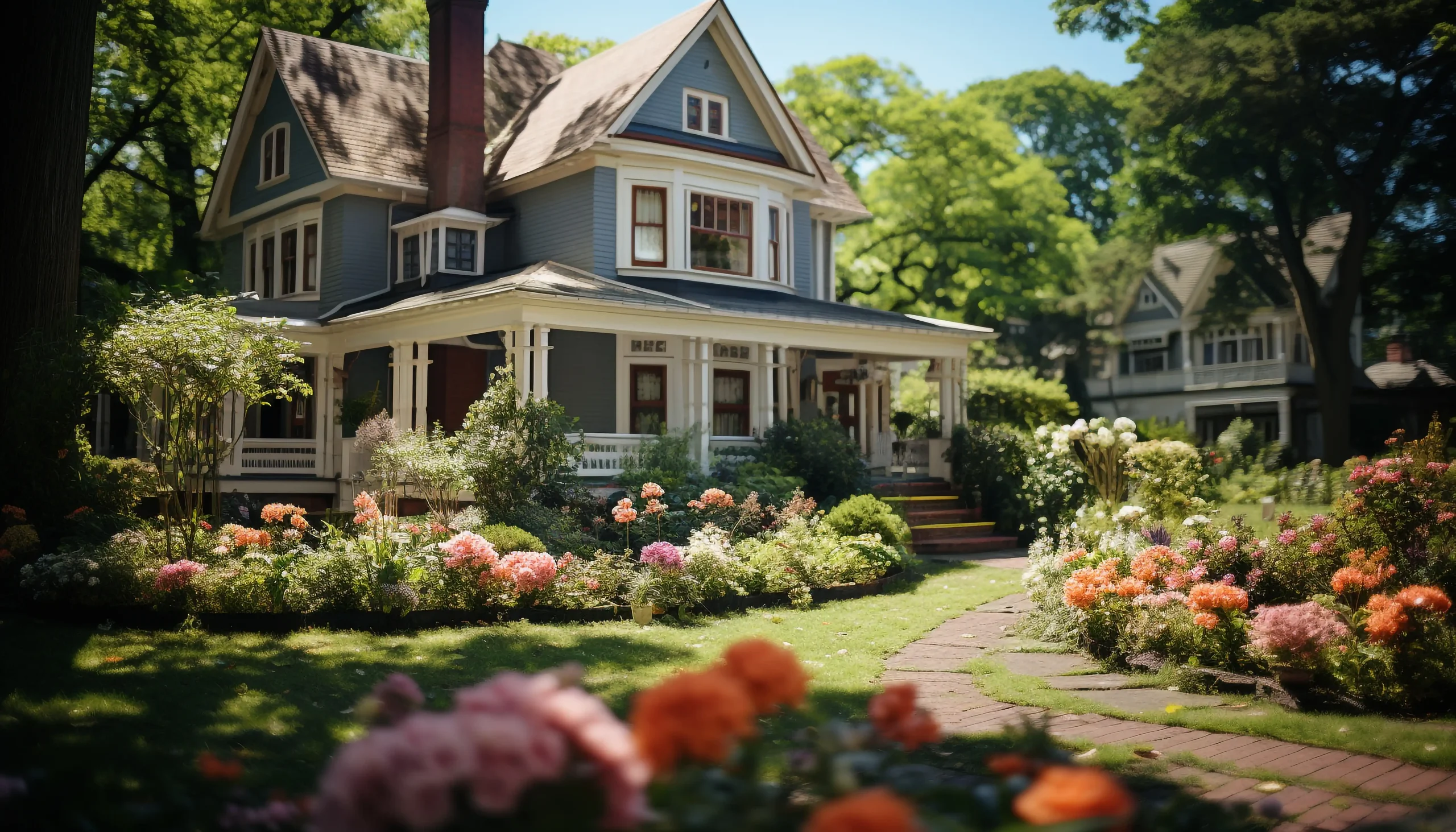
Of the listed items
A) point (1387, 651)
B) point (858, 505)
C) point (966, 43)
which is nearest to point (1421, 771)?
point (1387, 651)

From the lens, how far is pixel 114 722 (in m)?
5.82

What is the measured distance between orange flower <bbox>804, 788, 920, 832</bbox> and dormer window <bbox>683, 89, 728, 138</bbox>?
20.2 meters

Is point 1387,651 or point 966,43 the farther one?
point 966,43

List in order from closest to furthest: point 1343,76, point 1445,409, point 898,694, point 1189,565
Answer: point 898,694 → point 1189,565 → point 1343,76 → point 1445,409

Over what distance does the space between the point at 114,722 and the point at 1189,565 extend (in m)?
7.76

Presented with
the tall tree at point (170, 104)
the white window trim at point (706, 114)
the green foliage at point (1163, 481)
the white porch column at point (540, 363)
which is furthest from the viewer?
the tall tree at point (170, 104)

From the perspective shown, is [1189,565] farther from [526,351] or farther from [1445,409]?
[1445,409]

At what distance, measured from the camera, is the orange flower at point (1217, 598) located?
7500 millimetres

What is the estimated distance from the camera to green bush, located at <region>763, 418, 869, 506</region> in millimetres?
17922

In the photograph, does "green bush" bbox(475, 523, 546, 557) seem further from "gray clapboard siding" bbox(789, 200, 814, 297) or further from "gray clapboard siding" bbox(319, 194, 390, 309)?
"gray clapboard siding" bbox(789, 200, 814, 297)

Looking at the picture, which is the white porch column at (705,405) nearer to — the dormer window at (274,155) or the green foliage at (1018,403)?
the dormer window at (274,155)

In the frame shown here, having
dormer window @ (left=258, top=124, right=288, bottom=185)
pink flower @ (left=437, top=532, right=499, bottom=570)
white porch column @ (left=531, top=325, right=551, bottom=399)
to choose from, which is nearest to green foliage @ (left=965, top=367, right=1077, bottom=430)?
white porch column @ (left=531, top=325, right=551, bottom=399)

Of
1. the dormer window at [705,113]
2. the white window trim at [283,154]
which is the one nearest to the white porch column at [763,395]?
the dormer window at [705,113]

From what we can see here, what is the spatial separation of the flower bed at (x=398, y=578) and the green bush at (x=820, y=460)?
15.9ft
